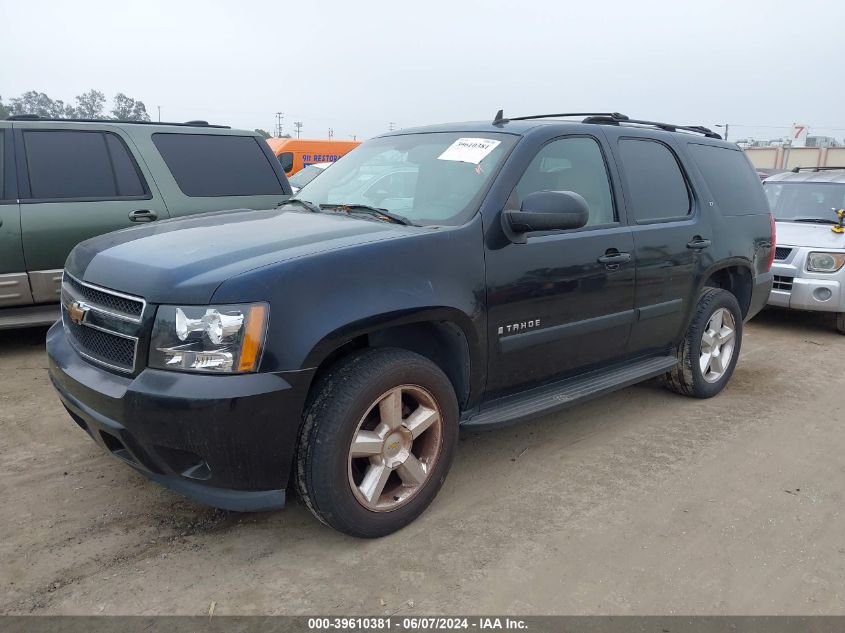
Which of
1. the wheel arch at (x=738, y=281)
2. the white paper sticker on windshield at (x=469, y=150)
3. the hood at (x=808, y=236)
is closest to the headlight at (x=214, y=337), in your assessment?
the white paper sticker on windshield at (x=469, y=150)

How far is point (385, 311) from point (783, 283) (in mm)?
5941

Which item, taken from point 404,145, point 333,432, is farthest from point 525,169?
point 333,432

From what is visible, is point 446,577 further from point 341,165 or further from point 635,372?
point 341,165

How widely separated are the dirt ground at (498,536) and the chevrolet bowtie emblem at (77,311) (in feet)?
2.88

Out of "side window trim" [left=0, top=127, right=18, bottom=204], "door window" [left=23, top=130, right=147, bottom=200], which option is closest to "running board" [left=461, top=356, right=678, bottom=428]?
"door window" [left=23, top=130, right=147, bottom=200]

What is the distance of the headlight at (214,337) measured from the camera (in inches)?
93.1

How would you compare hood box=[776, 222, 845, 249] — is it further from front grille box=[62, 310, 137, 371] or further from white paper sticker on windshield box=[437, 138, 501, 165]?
front grille box=[62, 310, 137, 371]

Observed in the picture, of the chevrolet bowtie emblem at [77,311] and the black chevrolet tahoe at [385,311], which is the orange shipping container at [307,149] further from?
the chevrolet bowtie emblem at [77,311]

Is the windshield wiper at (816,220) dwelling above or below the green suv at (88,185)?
below

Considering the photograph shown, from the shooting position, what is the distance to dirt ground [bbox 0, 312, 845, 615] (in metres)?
2.46

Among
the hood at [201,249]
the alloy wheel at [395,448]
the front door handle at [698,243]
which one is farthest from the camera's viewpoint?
the front door handle at [698,243]

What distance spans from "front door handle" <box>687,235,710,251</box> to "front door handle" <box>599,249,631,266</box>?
28.2 inches

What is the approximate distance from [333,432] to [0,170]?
164 inches

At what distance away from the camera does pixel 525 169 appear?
11.0ft
